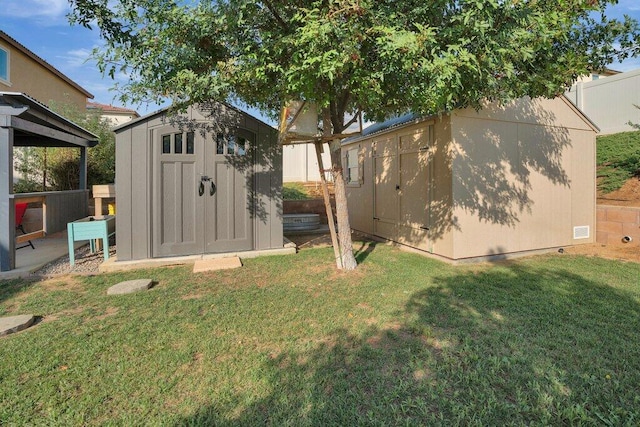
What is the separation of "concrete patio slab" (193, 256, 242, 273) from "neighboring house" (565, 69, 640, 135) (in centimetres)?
1061

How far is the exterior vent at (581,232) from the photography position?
21.8ft

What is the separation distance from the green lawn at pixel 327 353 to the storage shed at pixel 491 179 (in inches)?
56.7

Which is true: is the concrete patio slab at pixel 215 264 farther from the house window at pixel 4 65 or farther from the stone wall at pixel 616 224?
the house window at pixel 4 65

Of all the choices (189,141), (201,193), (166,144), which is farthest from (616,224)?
(166,144)

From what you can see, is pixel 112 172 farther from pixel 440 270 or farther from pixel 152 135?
pixel 440 270

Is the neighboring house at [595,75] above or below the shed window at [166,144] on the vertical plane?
above

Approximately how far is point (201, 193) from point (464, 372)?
4662mm

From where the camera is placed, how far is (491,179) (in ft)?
18.7

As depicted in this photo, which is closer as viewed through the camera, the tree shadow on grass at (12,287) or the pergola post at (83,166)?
the tree shadow on grass at (12,287)

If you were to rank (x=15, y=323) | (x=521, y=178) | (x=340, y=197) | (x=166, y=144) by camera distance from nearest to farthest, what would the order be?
(x=15, y=323), (x=340, y=197), (x=166, y=144), (x=521, y=178)

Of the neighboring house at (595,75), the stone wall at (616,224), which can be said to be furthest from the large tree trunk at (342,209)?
the stone wall at (616,224)

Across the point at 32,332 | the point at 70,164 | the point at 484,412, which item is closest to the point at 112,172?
the point at 70,164

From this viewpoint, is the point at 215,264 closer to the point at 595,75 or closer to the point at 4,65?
the point at 4,65

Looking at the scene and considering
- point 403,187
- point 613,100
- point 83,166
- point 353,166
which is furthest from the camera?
point 613,100
